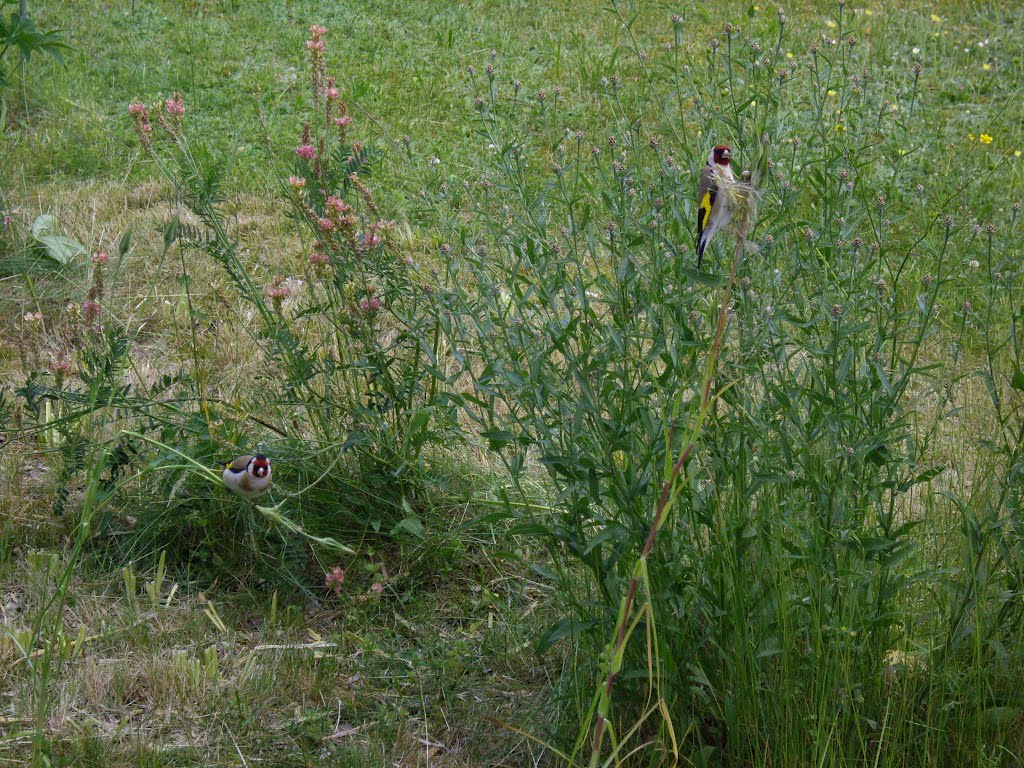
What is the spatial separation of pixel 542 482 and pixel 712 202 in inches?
52.7

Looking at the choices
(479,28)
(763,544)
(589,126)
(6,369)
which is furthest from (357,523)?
(479,28)

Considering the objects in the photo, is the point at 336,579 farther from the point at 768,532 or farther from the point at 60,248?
the point at 60,248

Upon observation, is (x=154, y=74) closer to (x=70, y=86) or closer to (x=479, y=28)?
(x=70, y=86)

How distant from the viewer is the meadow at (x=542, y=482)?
219cm

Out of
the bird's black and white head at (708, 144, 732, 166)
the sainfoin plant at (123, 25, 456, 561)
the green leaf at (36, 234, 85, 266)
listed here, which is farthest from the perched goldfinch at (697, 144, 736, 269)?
the green leaf at (36, 234, 85, 266)

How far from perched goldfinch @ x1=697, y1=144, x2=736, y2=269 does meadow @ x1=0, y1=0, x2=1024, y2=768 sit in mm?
45

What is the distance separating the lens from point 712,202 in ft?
7.27

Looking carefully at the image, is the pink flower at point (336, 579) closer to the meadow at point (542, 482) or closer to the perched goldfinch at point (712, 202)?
the meadow at point (542, 482)

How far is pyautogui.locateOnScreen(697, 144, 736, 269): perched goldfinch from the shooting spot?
2.15 m

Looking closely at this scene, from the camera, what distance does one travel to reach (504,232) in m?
2.51

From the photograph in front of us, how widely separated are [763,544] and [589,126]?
434 centimetres

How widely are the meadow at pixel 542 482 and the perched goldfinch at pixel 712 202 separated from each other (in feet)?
0.15

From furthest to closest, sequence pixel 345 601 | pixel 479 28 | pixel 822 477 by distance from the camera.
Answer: pixel 479 28 → pixel 345 601 → pixel 822 477

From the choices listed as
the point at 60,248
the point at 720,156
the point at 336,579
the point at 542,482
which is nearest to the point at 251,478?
the point at 336,579
